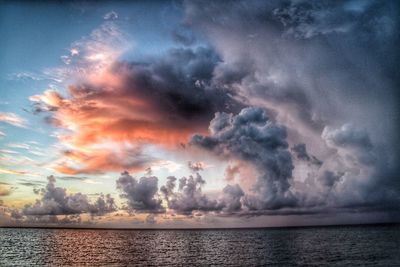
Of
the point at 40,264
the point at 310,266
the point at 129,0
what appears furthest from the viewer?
the point at 40,264

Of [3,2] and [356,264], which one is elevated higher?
[3,2]

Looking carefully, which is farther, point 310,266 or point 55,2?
point 310,266

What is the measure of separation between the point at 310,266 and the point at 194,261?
12671 mm

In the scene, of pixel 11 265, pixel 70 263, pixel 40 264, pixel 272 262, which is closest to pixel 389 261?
pixel 272 262

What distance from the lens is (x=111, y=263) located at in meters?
36.2

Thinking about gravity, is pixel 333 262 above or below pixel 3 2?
below

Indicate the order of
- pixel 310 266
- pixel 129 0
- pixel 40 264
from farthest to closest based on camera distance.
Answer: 1. pixel 40 264
2. pixel 310 266
3. pixel 129 0

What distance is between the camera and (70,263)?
35656 mm

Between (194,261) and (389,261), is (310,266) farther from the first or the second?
(194,261)

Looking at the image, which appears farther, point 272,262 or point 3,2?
point 272,262

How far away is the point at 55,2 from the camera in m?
20.5

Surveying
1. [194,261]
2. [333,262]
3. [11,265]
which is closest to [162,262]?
[194,261]

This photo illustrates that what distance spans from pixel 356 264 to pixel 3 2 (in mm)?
37001

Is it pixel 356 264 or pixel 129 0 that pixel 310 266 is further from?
pixel 129 0
